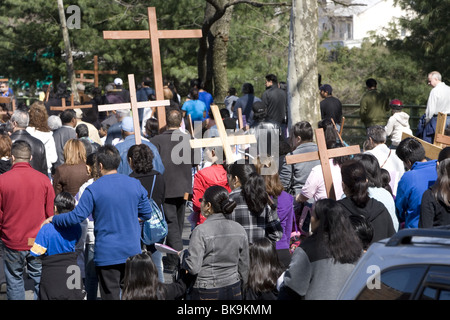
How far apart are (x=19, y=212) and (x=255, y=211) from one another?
7.47ft

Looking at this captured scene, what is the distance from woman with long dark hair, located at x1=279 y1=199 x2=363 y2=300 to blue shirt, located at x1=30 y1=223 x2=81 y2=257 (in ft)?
7.56

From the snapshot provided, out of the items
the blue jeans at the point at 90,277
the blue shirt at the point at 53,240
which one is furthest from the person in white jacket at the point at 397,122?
the blue shirt at the point at 53,240

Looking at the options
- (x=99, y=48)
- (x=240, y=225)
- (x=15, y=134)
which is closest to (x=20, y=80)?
(x=99, y=48)

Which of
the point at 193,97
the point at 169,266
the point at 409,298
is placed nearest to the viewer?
the point at 409,298

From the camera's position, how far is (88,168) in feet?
23.1

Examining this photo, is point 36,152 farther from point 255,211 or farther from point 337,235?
point 337,235

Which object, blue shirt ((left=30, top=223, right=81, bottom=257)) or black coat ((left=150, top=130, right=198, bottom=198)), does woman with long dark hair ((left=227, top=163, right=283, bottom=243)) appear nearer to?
blue shirt ((left=30, top=223, right=81, bottom=257))

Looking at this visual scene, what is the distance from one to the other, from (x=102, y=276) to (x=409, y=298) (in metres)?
3.49

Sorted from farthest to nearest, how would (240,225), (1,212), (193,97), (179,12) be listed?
(179,12)
(193,97)
(1,212)
(240,225)

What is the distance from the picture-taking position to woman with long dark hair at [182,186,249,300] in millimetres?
5320

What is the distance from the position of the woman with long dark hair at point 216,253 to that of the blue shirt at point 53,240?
1.26 meters

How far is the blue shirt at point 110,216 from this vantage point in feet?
19.1

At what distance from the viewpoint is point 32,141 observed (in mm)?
8609
